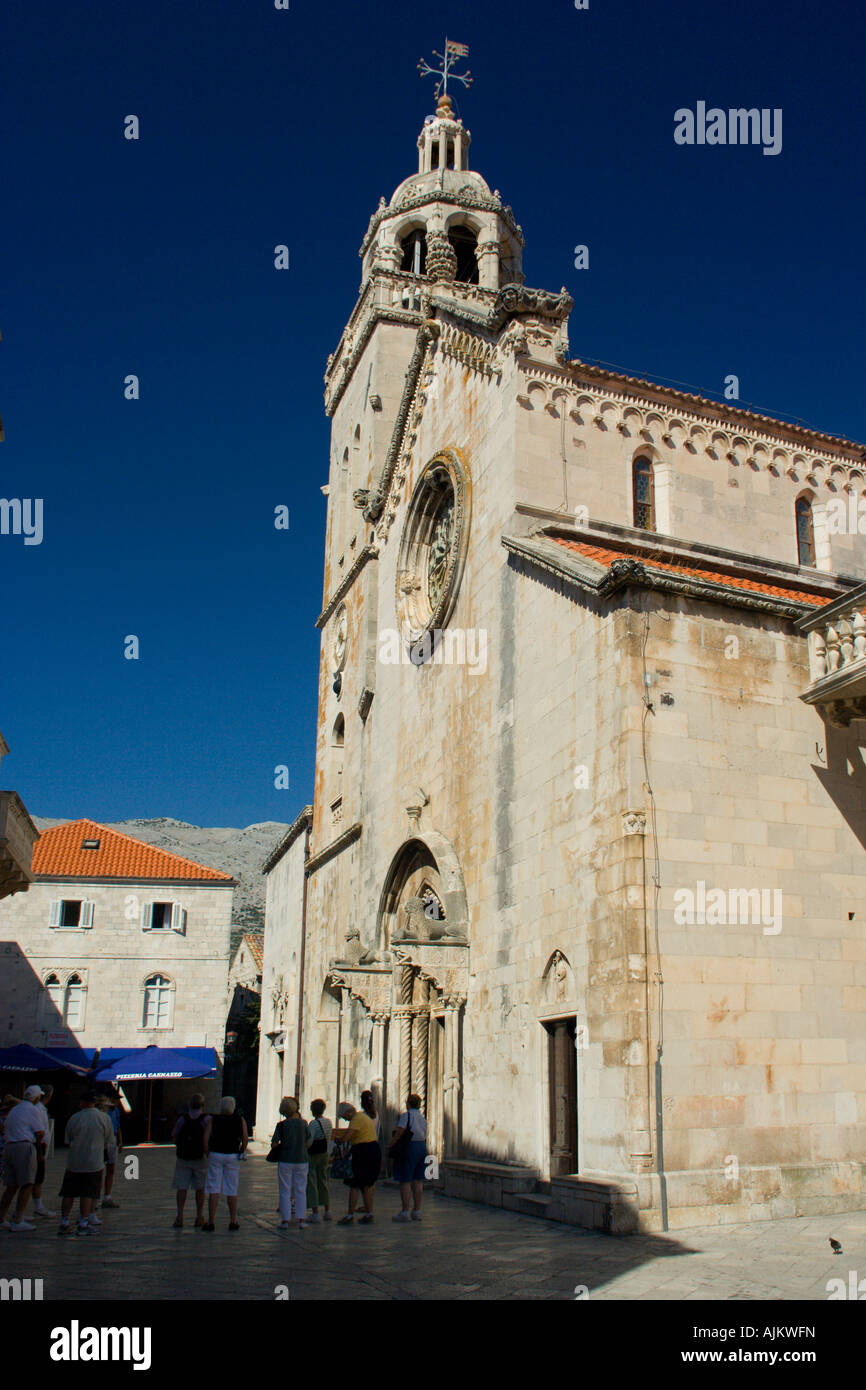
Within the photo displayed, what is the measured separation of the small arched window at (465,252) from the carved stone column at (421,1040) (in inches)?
823

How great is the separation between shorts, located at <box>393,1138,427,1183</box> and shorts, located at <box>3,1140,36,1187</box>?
13.8 ft

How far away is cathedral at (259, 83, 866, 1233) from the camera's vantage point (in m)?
11.9

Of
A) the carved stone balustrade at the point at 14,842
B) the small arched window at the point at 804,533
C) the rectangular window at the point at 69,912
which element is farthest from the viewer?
the rectangular window at the point at 69,912

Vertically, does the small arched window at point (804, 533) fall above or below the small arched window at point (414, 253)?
below

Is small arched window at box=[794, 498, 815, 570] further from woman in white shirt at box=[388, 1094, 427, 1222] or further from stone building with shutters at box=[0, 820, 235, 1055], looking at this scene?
stone building with shutters at box=[0, 820, 235, 1055]

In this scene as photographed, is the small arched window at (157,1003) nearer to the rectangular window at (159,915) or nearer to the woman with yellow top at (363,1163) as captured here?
the rectangular window at (159,915)

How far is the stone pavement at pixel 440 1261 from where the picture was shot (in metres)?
8.27

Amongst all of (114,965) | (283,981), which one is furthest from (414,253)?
(114,965)

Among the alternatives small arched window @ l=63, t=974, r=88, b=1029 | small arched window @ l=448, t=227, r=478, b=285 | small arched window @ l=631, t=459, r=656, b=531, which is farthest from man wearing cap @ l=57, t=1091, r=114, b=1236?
small arched window @ l=63, t=974, r=88, b=1029

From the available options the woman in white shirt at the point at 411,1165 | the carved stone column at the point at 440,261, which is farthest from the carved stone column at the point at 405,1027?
the carved stone column at the point at 440,261

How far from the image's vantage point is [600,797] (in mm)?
12961

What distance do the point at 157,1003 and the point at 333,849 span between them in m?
16.9

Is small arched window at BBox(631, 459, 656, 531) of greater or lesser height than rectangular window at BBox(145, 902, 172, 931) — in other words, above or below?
above
